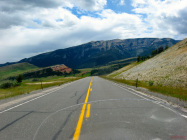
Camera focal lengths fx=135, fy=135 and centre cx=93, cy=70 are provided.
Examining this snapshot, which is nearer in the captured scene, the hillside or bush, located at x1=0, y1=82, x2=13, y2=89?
the hillside

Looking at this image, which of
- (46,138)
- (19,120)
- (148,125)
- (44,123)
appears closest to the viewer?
(46,138)

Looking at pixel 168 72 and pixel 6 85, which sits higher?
pixel 168 72

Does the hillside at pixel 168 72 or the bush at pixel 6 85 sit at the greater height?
the hillside at pixel 168 72

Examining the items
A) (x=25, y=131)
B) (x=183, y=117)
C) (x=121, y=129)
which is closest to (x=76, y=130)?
(x=121, y=129)

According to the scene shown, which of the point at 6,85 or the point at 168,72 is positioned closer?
the point at 168,72

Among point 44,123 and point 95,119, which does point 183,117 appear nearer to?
point 95,119

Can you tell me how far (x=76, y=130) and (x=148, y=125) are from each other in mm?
2351

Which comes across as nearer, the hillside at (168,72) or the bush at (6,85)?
the hillside at (168,72)

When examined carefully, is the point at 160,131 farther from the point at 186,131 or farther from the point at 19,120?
the point at 19,120

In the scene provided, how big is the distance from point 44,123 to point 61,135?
4.54 feet

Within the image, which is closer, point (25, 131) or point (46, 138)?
point (46, 138)

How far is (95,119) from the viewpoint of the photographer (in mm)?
5188

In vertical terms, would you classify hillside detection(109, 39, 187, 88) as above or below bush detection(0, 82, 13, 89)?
above

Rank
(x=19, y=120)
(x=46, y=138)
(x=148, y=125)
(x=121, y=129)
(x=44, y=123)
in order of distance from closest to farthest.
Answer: (x=46, y=138), (x=121, y=129), (x=148, y=125), (x=44, y=123), (x=19, y=120)
